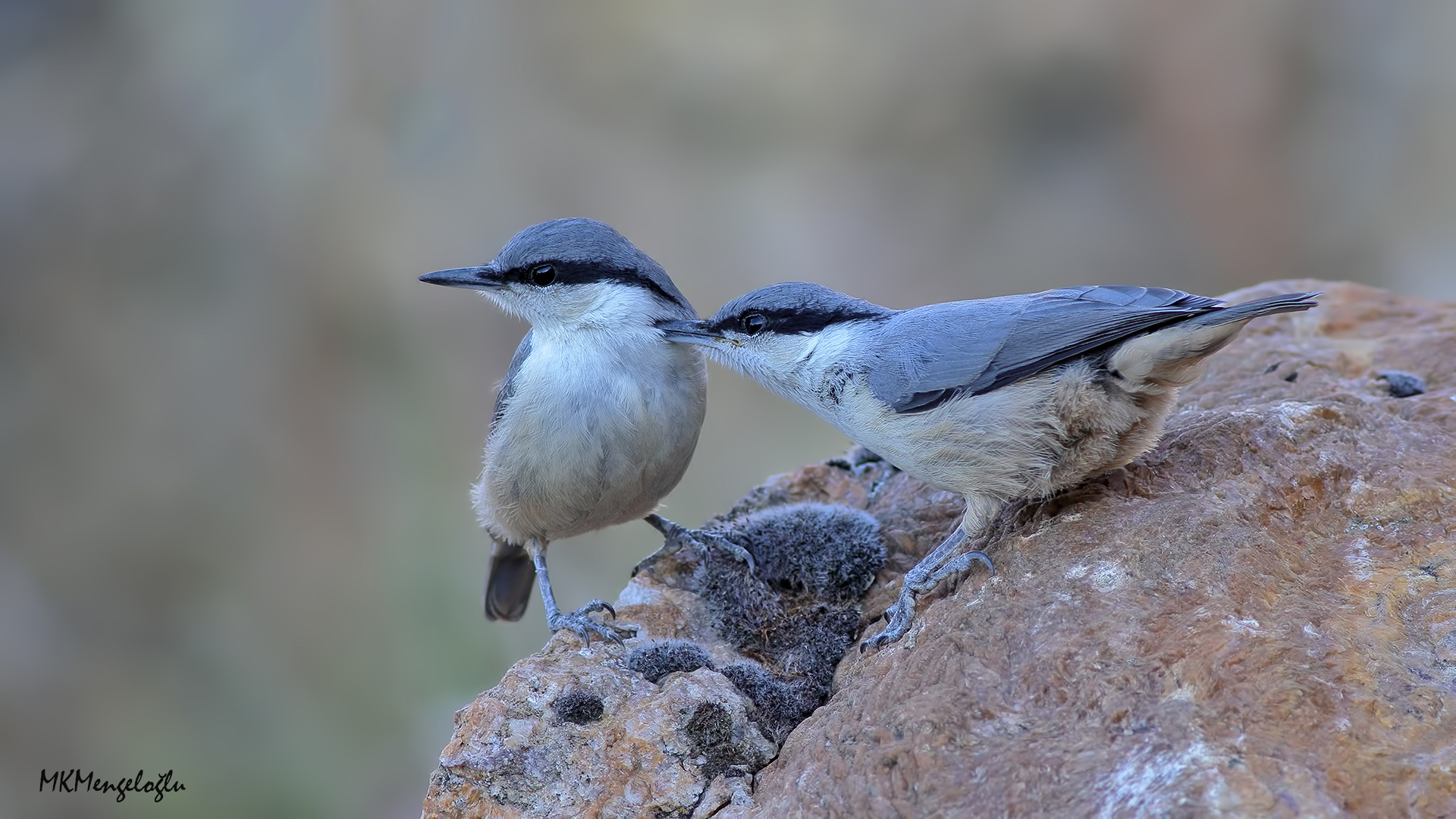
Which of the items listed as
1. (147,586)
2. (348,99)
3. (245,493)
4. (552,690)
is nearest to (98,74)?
(348,99)

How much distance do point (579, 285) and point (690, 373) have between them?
0.66 metres

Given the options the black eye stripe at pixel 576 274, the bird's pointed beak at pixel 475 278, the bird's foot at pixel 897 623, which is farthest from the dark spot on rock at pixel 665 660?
the bird's pointed beak at pixel 475 278

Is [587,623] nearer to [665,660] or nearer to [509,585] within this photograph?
[665,660]

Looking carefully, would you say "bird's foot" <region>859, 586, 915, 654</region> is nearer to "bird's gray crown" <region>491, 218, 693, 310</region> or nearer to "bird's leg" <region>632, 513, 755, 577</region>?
"bird's leg" <region>632, 513, 755, 577</region>

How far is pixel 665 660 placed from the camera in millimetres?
3984

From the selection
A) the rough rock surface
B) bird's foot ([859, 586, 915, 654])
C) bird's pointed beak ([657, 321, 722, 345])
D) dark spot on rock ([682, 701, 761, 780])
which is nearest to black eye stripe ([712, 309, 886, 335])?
bird's pointed beak ([657, 321, 722, 345])

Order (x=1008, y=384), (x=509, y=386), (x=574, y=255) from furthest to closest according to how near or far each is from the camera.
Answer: (x=509, y=386)
(x=574, y=255)
(x=1008, y=384)

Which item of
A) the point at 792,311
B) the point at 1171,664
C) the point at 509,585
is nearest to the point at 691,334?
the point at 792,311

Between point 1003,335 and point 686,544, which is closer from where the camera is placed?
point 1003,335

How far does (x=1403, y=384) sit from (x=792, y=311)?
278cm

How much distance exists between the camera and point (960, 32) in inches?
462

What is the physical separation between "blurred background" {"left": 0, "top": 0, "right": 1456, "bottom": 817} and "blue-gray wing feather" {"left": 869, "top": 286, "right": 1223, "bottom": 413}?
255 inches

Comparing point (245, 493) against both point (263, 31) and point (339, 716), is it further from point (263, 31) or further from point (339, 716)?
point (263, 31)

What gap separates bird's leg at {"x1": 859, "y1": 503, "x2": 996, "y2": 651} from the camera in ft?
12.6
